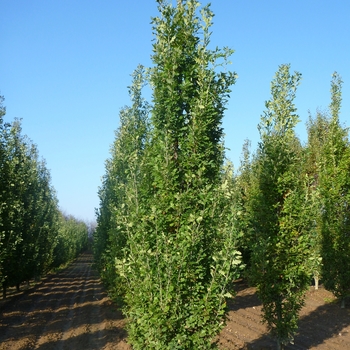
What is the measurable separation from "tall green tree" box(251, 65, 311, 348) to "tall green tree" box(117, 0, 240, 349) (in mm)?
3766

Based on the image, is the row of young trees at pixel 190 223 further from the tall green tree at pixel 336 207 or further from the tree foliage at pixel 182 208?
the tall green tree at pixel 336 207

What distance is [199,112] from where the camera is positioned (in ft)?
25.2

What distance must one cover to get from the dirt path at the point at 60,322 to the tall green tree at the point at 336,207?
11.3 meters

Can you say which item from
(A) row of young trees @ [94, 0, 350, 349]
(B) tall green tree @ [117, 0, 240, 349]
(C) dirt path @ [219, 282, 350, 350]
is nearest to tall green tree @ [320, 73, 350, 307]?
(C) dirt path @ [219, 282, 350, 350]

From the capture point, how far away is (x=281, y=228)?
11.4 m

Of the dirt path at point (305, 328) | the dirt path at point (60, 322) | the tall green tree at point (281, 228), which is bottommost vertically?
the dirt path at point (305, 328)

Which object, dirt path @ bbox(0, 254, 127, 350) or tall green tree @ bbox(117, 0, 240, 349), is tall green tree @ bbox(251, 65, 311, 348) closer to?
tall green tree @ bbox(117, 0, 240, 349)

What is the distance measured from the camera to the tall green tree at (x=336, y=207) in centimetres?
2017

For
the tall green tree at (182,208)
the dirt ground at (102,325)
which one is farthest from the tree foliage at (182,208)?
the dirt ground at (102,325)

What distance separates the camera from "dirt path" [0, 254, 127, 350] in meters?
15.1

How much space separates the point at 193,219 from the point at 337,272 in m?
16.2

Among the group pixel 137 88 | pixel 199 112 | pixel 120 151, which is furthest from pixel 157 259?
pixel 120 151

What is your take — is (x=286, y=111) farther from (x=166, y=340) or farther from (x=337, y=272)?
(x=337, y=272)

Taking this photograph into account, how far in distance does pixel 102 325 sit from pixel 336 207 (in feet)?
44.0
